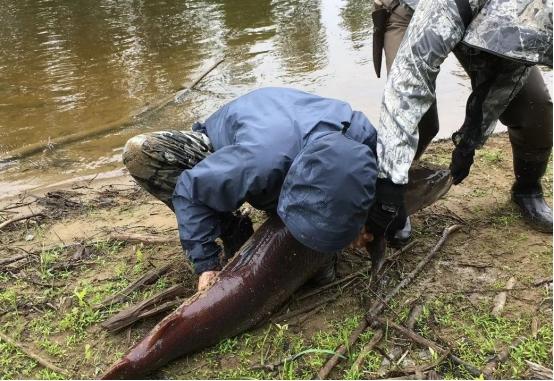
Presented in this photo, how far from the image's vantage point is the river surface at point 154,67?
6082 millimetres

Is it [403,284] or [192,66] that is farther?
[192,66]

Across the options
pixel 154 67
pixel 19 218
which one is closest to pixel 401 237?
pixel 19 218

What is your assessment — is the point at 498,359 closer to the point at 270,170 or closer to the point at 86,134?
the point at 270,170

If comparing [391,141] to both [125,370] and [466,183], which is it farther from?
[466,183]

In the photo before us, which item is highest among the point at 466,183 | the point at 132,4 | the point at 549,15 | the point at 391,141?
the point at 549,15

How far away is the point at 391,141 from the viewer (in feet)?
8.11

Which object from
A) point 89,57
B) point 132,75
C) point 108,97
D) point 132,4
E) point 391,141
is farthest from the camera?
point 132,4

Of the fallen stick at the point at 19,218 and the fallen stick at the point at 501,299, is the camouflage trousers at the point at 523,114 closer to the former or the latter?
the fallen stick at the point at 501,299

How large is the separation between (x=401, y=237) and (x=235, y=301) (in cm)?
111

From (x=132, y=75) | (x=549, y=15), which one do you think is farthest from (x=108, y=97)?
(x=549, y=15)

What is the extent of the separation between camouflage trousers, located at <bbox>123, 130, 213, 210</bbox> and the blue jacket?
153mm

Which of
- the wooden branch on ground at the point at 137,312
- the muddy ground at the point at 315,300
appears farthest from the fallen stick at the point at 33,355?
the wooden branch on ground at the point at 137,312

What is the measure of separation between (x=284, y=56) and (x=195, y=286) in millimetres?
5899

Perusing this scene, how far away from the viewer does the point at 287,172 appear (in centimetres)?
243
